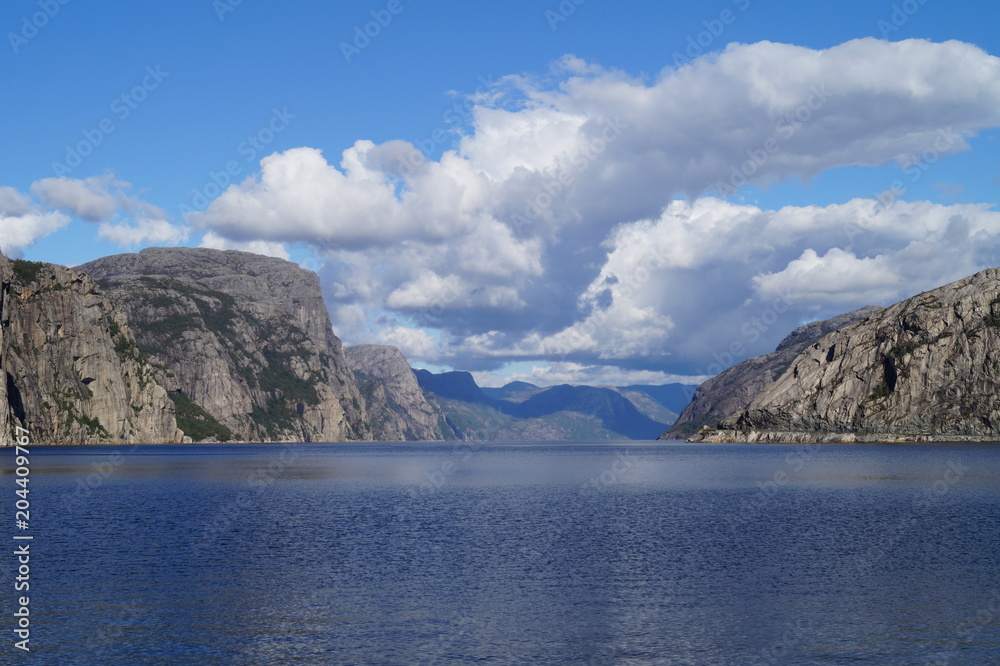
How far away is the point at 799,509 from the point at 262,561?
58179mm

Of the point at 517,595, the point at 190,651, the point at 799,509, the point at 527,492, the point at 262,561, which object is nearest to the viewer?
the point at 190,651

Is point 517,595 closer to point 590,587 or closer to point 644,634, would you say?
point 590,587

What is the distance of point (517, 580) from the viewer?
5072 centimetres

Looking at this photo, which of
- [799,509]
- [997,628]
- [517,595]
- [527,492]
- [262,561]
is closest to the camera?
[997,628]

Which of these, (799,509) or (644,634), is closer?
(644,634)

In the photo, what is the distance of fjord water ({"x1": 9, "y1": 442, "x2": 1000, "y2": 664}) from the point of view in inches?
1423

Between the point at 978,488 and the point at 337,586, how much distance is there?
9323cm

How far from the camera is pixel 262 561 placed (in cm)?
5722

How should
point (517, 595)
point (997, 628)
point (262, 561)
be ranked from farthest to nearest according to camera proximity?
point (262, 561), point (517, 595), point (997, 628)

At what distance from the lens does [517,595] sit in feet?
153

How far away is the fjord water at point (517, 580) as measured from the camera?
119ft

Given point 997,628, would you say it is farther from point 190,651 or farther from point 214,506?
point 214,506

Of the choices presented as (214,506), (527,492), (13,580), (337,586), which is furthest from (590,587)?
(527,492)

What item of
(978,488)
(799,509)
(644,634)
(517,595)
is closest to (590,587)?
(517,595)
